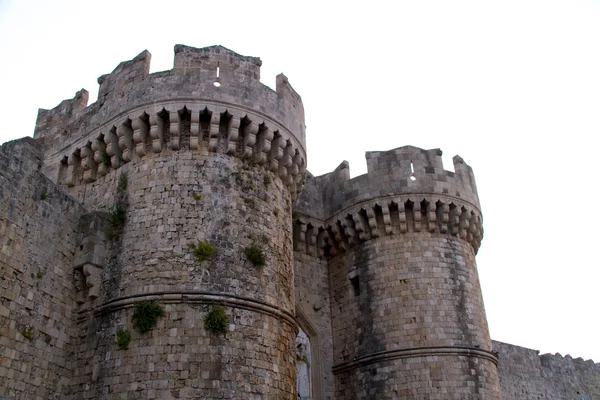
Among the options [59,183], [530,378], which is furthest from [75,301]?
[530,378]

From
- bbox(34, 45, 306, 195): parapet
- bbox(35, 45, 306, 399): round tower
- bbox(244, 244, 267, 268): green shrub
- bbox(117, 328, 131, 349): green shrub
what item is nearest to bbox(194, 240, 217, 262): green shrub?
bbox(35, 45, 306, 399): round tower

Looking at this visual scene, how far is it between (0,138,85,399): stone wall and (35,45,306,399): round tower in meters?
0.28

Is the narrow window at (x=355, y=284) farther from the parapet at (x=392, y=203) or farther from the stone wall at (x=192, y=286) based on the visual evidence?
the stone wall at (x=192, y=286)

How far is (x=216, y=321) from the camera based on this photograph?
871cm

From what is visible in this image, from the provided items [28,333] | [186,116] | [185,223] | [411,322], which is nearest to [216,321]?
[185,223]

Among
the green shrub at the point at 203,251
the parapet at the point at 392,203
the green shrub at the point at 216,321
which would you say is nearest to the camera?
the green shrub at the point at 216,321

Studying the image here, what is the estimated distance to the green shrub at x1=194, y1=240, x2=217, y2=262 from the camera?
9.18 m

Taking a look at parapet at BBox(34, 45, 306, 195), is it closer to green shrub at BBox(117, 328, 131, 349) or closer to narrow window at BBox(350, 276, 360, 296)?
green shrub at BBox(117, 328, 131, 349)

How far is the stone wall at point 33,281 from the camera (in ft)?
26.8

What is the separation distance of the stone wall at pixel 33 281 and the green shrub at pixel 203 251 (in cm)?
222

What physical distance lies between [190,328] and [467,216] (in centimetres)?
815

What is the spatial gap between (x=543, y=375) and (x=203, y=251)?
1491 cm

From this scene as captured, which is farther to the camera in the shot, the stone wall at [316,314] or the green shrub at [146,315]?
the stone wall at [316,314]

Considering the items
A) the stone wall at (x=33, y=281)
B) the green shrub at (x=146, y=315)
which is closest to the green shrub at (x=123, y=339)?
the green shrub at (x=146, y=315)
